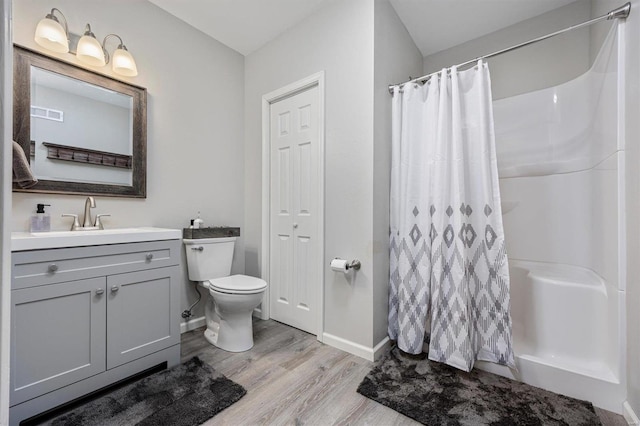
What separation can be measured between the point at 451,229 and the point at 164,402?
179 centimetres

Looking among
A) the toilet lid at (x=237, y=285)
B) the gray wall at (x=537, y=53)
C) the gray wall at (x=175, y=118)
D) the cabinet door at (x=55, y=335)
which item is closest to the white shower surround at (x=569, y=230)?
the gray wall at (x=537, y=53)

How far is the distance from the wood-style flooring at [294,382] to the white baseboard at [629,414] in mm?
29

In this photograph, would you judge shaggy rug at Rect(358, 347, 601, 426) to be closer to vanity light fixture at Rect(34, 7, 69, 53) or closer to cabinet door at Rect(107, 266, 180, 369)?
cabinet door at Rect(107, 266, 180, 369)

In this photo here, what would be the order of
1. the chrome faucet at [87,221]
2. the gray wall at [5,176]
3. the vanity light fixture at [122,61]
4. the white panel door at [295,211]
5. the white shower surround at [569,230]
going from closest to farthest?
the gray wall at [5,176] < the white shower surround at [569,230] < the chrome faucet at [87,221] < the vanity light fixture at [122,61] < the white panel door at [295,211]

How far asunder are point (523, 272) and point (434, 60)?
6.52 feet

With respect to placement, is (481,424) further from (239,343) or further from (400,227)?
(239,343)

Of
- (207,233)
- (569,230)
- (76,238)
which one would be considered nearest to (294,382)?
(207,233)

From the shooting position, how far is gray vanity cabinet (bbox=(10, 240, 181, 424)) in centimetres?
117

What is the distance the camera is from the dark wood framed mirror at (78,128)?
59.4 inches

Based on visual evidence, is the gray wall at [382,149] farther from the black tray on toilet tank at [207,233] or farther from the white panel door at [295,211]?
the black tray on toilet tank at [207,233]

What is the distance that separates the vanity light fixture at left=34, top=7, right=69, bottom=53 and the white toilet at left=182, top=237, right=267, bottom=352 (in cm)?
135

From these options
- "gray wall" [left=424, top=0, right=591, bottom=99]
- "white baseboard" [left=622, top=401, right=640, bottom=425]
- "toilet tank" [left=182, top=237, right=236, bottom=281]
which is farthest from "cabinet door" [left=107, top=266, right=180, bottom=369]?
"gray wall" [left=424, top=0, right=591, bottom=99]

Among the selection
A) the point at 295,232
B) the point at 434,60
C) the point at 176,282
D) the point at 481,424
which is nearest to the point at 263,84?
the point at 295,232

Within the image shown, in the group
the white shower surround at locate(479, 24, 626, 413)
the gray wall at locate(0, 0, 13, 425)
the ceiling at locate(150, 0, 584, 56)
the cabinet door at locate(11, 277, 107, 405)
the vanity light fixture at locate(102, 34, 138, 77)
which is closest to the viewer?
the gray wall at locate(0, 0, 13, 425)
